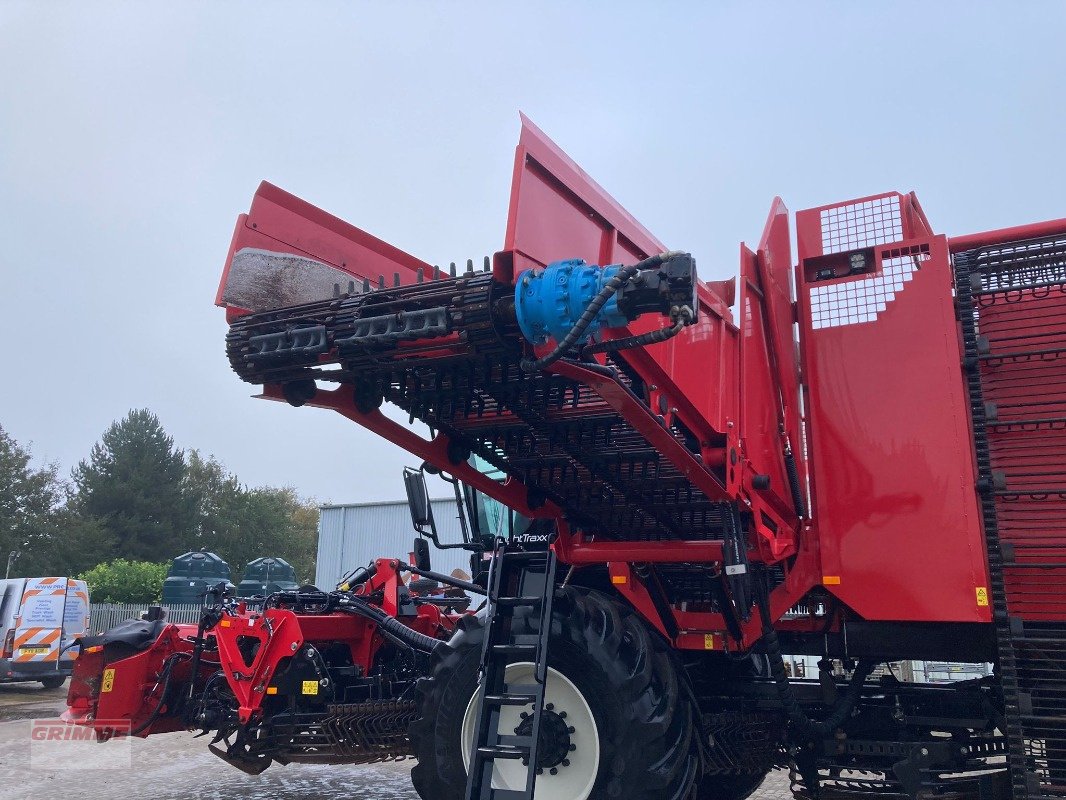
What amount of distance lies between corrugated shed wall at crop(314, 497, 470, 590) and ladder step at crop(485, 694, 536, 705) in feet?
71.5

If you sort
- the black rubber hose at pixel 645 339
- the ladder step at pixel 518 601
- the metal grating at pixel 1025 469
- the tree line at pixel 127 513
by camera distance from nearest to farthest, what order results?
the black rubber hose at pixel 645 339 → the metal grating at pixel 1025 469 → the ladder step at pixel 518 601 → the tree line at pixel 127 513

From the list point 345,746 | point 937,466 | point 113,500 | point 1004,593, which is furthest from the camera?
point 113,500

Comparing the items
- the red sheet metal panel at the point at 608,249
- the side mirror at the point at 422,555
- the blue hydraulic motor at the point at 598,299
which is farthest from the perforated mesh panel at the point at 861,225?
the side mirror at the point at 422,555

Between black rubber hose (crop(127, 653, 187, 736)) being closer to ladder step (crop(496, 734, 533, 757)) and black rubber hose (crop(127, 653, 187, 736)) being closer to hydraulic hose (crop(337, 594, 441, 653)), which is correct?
hydraulic hose (crop(337, 594, 441, 653))

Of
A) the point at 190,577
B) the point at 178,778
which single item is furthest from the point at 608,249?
the point at 190,577

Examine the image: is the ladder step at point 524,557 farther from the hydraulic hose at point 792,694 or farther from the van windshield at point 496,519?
the hydraulic hose at point 792,694

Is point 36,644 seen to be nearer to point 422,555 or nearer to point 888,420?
point 422,555

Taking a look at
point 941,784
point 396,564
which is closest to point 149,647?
point 396,564

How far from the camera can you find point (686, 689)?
4328 millimetres

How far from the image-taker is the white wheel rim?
4.18 meters

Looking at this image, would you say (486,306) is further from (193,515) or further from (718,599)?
(193,515)

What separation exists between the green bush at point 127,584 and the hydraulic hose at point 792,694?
85.3 feet

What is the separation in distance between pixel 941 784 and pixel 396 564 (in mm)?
4233

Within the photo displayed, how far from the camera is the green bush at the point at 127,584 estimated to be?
26828mm
